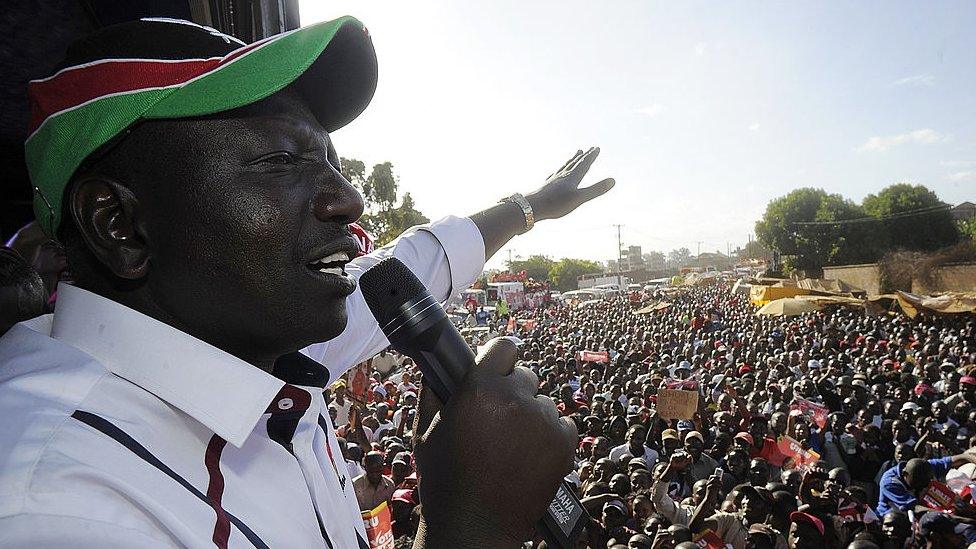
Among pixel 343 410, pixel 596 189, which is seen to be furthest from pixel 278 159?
pixel 343 410

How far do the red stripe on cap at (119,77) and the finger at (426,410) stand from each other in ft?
2.01

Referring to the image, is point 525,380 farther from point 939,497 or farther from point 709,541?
point 939,497

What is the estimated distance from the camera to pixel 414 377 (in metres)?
12.6

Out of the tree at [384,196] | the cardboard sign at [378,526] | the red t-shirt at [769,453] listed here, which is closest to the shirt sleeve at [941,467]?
the red t-shirt at [769,453]

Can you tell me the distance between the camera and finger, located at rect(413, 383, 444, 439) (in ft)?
3.25

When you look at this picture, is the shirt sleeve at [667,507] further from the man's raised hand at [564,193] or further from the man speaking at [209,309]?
the man speaking at [209,309]

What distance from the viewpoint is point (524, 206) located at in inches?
77.5

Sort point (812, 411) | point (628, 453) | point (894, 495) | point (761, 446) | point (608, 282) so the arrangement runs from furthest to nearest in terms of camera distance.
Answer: point (608, 282) < point (812, 411) < point (761, 446) < point (628, 453) < point (894, 495)

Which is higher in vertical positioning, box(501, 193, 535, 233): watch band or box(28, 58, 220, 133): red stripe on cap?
box(28, 58, 220, 133): red stripe on cap

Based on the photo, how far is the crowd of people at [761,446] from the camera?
429 cm

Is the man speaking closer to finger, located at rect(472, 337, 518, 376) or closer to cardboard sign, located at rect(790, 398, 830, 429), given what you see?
finger, located at rect(472, 337, 518, 376)

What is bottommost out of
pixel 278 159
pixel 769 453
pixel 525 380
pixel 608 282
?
pixel 769 453

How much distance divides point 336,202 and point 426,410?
40 centimetres

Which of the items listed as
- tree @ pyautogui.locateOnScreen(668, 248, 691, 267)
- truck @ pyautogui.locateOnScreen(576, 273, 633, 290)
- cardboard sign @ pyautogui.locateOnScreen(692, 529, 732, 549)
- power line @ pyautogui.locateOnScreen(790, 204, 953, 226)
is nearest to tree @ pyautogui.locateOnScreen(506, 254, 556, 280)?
truck @ pyautogui.locateOnScreen(576, 273, 633, 290)
